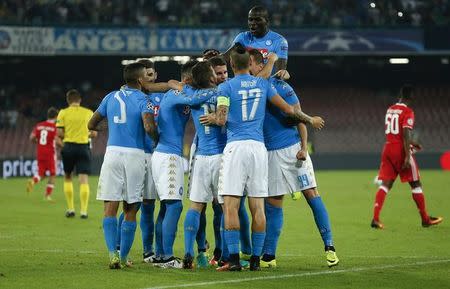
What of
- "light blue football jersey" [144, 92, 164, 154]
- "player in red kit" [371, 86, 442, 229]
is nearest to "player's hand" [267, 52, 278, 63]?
"light blue football jersey" [144, 92, 164, 154]

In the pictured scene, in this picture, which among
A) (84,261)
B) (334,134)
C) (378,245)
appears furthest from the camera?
(334,134)

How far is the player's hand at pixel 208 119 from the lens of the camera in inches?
419

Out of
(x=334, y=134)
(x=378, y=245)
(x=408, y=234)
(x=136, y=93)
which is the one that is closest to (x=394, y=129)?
(x=408, y=234)

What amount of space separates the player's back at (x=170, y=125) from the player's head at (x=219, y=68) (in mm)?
519

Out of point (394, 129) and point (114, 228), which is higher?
point (394, 129)

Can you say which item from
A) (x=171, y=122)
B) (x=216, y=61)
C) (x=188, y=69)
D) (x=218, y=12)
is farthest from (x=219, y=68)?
(x=218, y=12)

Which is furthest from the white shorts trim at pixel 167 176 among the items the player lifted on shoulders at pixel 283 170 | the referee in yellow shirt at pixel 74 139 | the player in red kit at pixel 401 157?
the referee in yellow shirt at pixel 74 139

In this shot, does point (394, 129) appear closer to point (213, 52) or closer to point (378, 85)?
point (213, 52)

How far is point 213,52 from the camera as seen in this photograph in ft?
39.5

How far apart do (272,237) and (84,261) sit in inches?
89.3

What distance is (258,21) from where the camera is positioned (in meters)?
11.6

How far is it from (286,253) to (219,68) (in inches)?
109

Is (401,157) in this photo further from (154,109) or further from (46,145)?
(46,145)

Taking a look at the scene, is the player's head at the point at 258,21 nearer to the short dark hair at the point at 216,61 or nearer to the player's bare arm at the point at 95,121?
the short dark hair at the point at 216,61
